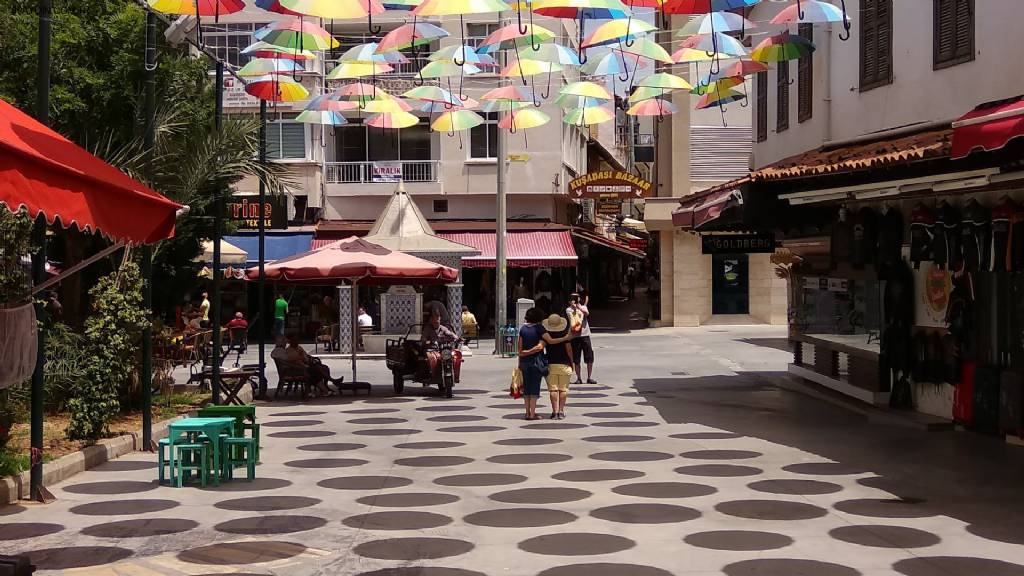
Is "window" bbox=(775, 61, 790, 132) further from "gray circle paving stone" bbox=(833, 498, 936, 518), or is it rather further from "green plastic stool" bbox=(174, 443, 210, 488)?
"green plastic stool" bbox=(174, 443, 210, 488)

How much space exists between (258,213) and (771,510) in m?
15.8

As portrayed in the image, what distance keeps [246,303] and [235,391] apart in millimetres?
24144

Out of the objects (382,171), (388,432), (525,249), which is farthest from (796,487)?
(382,171)

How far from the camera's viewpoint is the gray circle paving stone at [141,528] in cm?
909

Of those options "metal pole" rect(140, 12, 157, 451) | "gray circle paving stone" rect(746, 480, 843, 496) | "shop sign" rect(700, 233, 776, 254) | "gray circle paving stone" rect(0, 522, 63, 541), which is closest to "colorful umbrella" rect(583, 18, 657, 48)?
"metal pole" rect(140, 12, 157, 451)

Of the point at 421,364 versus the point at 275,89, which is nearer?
the point at 275,89

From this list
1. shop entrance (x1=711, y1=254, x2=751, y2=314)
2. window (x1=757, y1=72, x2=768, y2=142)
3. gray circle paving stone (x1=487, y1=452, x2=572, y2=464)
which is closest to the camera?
gray circle paving stone (x1=487, y1=452, x2=572, y2=464)

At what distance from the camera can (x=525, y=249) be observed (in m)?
39.8

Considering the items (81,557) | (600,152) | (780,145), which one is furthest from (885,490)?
(600,152)

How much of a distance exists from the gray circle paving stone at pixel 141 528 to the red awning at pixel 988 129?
6.83 m

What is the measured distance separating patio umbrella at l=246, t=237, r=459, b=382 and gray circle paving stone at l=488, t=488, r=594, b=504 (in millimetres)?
9844

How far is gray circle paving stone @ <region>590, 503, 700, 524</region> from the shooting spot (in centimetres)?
955

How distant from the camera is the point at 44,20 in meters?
10.4

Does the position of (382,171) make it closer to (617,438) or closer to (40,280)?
(617,438)
